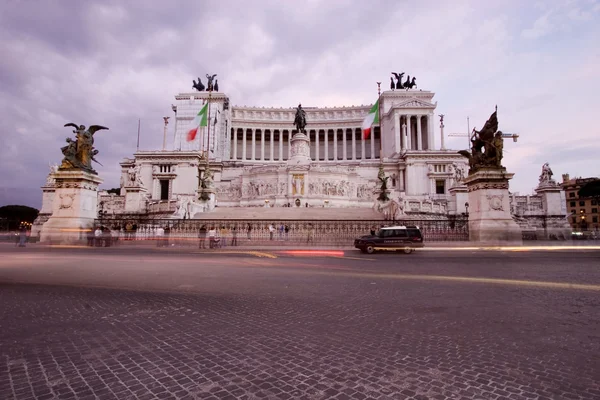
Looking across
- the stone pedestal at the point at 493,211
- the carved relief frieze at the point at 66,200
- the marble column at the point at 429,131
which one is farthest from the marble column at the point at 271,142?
the stone pedestal at the point at 493,211

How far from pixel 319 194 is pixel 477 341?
47714 mm

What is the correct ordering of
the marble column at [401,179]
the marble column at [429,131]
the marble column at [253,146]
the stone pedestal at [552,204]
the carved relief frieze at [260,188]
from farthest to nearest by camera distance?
the marble column at [253,146] → the marble column at [429,131] → the marble column at [401,179] → the carved relief frieze at [260,188] → the stone pedestal at [552,204]

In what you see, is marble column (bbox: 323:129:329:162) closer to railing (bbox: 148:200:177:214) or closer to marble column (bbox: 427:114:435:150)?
marble column (bbox: 427:114:435:150)

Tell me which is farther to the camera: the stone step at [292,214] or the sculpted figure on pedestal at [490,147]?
the stone step at [292,214]

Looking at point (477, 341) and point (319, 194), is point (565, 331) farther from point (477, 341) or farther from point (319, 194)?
point (319, 194)

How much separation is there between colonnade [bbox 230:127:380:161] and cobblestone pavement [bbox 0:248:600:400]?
8134 centimetres

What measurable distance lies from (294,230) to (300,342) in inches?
769

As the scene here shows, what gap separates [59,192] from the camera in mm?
21797

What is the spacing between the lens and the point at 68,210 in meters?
21.9

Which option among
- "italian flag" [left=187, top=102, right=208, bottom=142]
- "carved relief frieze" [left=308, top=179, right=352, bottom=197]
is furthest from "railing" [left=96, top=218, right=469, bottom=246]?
"italian flag" [left=187, top=102, right=208, bottom=142]

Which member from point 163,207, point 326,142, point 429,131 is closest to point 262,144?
point 326,142

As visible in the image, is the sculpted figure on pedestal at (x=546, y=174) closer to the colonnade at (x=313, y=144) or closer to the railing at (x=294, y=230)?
the railing at (x=294, y=230)

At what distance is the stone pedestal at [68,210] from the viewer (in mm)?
21469

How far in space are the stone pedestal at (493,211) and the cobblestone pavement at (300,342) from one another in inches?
518
